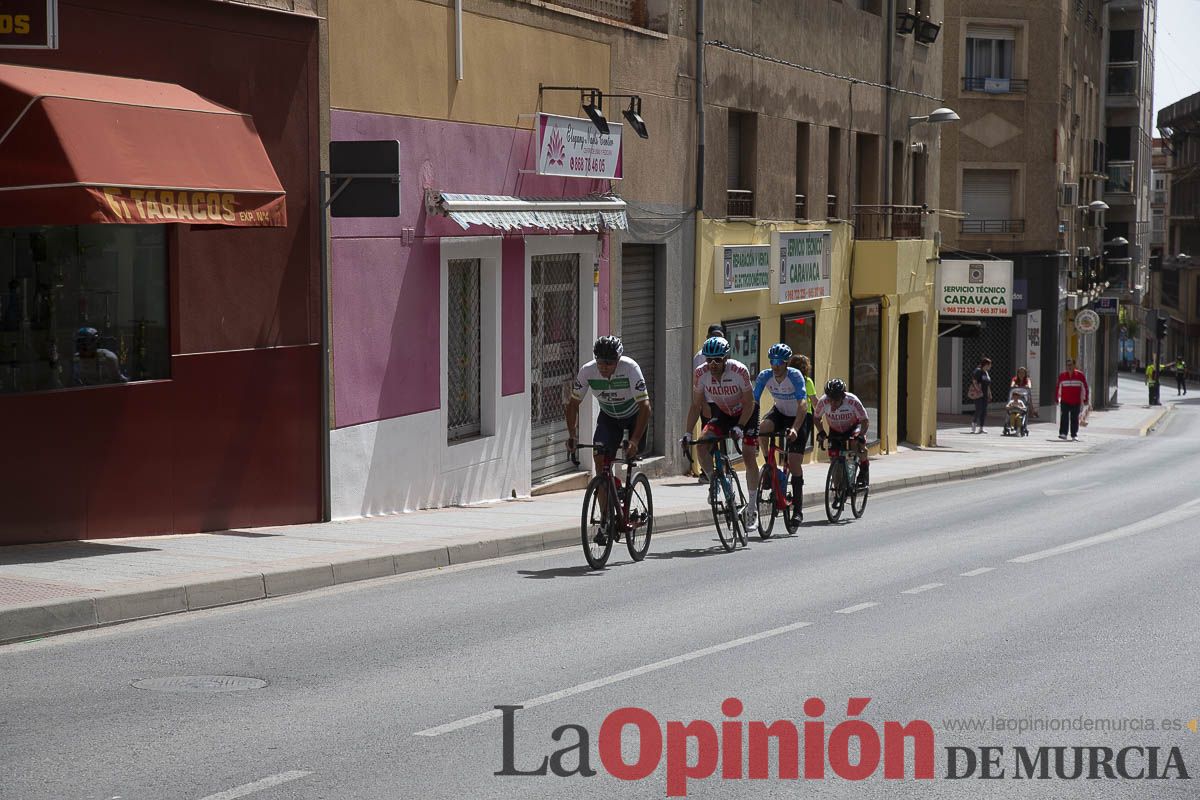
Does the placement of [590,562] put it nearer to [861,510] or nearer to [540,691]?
[540,691]

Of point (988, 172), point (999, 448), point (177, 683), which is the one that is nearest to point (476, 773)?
point (177, 683)

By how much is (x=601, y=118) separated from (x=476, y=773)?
1499 centimetres

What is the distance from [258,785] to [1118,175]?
70.8 metres

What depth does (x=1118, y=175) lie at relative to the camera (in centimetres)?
7188

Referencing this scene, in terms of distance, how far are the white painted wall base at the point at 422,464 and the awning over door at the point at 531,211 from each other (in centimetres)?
216

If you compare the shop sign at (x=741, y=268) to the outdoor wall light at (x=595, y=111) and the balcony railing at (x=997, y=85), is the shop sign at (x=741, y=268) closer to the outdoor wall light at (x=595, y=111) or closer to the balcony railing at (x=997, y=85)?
the outdoor wall light at (x=595, y=111)

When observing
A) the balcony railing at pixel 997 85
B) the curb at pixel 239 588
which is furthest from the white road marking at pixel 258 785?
the balcony railing at pixel 997 85

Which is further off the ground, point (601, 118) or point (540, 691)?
point (601, 118)

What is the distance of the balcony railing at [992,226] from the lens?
5162 centimetres

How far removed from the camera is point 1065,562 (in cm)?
1473

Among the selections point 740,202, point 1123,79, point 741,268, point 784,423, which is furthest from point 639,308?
point 1123,79

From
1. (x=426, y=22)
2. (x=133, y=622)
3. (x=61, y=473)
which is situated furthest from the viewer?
(x=426, y=22)

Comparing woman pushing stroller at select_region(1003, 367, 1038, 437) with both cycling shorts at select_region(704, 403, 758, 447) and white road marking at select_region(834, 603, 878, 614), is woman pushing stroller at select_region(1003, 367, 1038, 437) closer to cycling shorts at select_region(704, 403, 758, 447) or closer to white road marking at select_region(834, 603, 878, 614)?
cycling shorts at select_region(704, 403, 758, 447)

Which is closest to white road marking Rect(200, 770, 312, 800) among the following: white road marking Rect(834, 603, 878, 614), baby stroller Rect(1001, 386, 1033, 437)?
white road marking Rect(834, 603, 878, 614)
